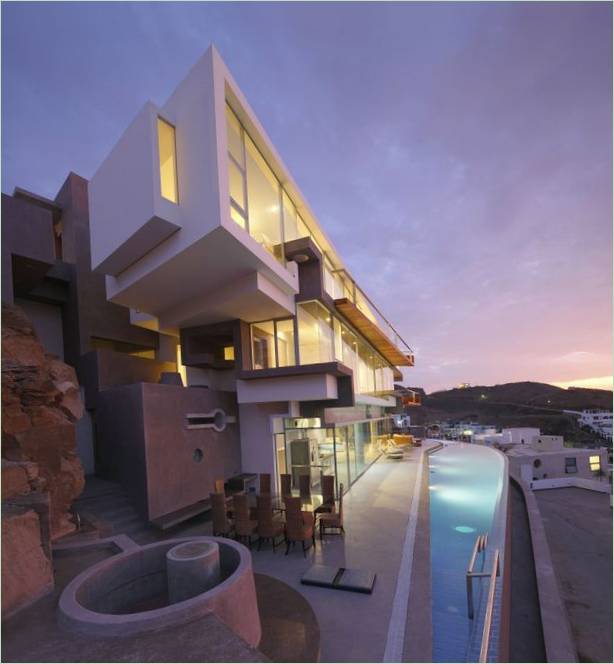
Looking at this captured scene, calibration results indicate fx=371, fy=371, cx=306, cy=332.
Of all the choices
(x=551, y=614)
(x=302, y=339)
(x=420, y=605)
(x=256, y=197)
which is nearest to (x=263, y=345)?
(x=302, y=339)

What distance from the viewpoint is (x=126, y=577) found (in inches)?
201

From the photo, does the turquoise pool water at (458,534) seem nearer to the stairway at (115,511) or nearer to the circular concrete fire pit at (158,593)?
the circular concrete fire pit at (158,593)

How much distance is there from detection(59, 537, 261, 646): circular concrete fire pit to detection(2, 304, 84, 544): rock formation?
2.78 metres

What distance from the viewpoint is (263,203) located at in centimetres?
1112

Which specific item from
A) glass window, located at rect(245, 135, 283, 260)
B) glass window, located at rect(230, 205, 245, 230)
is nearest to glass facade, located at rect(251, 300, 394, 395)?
glass window, located at rect(245, 135, 283, 260)

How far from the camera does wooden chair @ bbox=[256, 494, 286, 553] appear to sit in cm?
814

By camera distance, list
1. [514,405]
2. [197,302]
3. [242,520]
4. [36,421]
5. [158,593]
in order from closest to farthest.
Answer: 1. [158,593]
2. [36,421]
3. [242,520]
4. [197,302]
5. [514,405]

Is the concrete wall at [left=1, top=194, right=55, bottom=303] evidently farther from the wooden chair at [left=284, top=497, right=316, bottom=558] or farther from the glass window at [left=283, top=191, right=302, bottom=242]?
the wooden chair at [left=284, top=497, right=316, bottom=558]

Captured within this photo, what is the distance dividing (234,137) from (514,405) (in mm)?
120397

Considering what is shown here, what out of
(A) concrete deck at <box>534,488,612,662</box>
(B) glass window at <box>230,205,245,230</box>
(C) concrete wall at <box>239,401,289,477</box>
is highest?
(B) glass window at <box>230,205,245,230</box>

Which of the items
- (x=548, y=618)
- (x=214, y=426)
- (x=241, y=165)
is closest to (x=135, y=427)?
(x=214, y=426)

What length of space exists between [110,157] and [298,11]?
7147mm

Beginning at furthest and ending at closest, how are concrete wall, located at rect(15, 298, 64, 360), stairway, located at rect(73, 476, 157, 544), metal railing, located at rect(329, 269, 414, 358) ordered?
metal railing, located at rect(329, 269, 414, 358) < concrete wall, located at rect(15, 298, 64, 360) < stairway, located at rect(73, 476, 157, 544)

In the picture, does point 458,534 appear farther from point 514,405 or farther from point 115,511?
point 514,405
